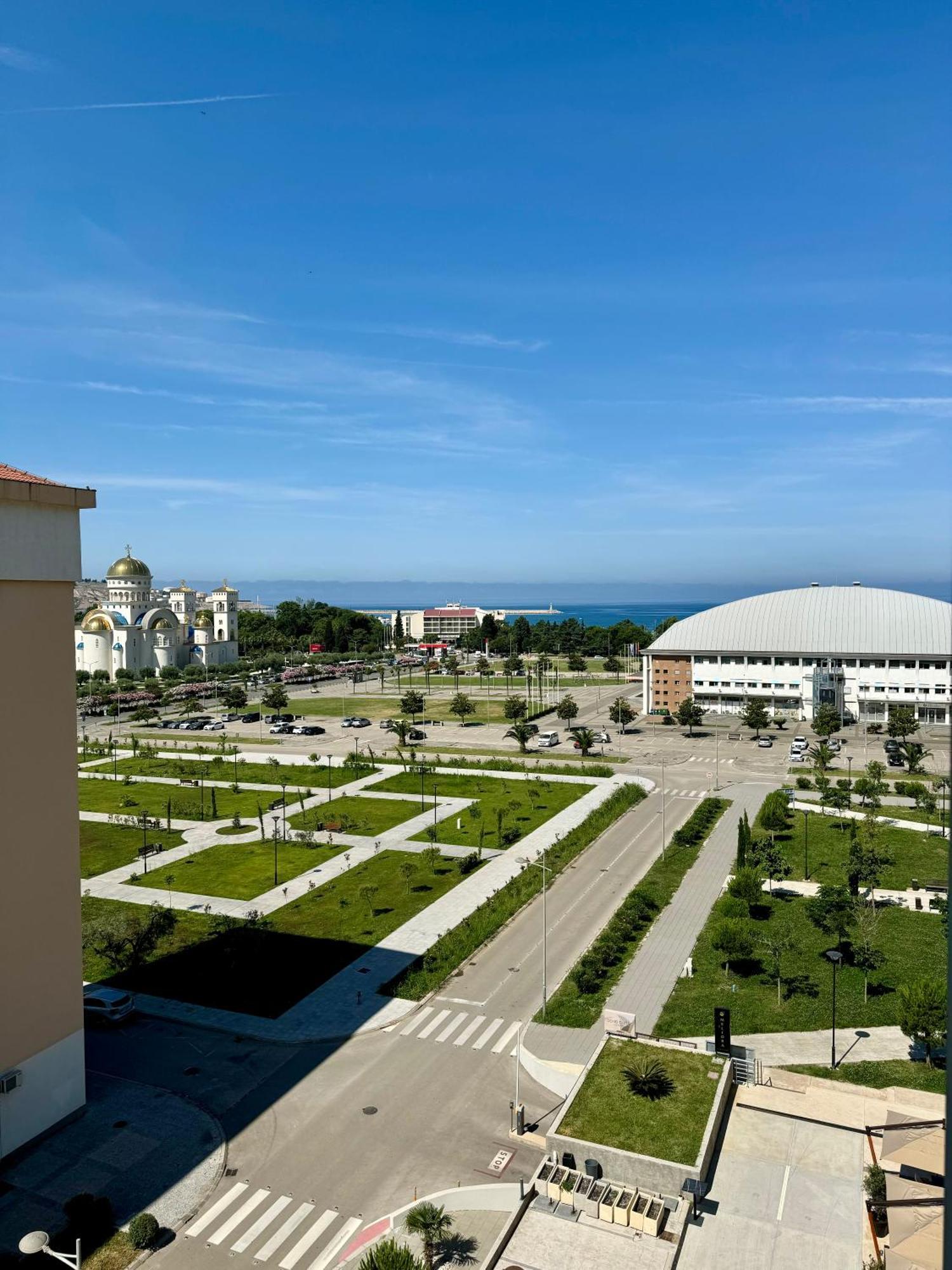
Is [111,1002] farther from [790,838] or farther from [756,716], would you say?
[756,716]

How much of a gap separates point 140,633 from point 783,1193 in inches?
4624

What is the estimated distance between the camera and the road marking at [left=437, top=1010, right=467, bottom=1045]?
→ 2488 centimetres

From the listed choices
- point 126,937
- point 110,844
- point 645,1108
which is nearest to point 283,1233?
point 645,1108

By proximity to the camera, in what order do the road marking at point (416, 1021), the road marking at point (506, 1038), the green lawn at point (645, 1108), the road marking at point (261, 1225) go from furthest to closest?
the road marking at point (416, 1021), the road marking at point (506, 1038), the green lawn at point (645, 1108), the road marking at point (261, 1225)

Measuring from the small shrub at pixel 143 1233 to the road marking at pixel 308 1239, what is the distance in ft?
8.43

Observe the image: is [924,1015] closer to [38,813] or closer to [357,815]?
[38,813]

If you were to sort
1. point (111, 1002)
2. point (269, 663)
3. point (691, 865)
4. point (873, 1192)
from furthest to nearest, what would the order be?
point (269, 663) < point (691, 865) < point (111, 1002) < point (873, 1192)

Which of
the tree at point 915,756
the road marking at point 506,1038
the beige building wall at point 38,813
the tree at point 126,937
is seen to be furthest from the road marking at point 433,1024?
Result: the tree at point 915,756

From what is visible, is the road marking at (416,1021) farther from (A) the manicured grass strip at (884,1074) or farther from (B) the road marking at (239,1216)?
(A) the manicured grass strip at (884,1074)

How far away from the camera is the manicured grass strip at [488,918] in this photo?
28344 millimetres

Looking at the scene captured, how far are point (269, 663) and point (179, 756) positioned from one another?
65330mm

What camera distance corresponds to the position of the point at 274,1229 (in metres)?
17.2

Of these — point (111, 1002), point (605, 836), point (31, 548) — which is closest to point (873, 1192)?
point (111, 1002)

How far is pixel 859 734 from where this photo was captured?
78062 mm
